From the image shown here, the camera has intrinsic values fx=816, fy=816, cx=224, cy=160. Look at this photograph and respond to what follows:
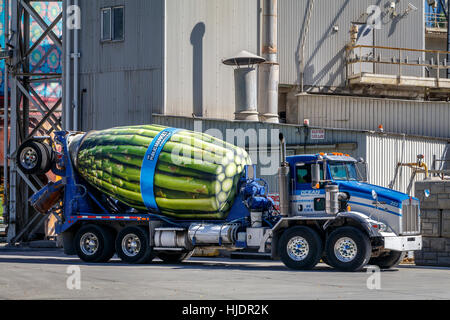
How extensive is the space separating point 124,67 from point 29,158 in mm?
8535

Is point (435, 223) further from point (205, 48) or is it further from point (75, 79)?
point (75, 79)

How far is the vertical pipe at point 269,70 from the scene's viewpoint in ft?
110

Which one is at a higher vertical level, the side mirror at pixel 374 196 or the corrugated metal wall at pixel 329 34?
the corrugated metal wall at pixel 329 34

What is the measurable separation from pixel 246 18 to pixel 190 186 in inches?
544

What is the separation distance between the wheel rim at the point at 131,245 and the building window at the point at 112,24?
1195 centimetres

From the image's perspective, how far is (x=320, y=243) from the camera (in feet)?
66.8

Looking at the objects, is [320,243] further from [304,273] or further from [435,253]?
[435,253]

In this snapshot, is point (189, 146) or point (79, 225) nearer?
point (189, 146)

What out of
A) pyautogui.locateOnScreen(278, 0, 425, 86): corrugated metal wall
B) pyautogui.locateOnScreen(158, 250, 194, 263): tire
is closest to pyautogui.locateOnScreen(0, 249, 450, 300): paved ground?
pyautogui.locateOnScreen(158, 250, 194, 263): tire

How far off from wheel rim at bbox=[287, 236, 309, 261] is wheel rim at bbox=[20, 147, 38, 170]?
8.89m

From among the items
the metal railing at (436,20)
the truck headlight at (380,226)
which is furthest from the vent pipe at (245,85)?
the metal railing at (436,20)

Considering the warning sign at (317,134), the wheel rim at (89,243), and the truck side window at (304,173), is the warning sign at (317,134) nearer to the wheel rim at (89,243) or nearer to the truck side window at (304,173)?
the truck side window at (304,173)

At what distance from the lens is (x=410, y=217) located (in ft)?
67.7
